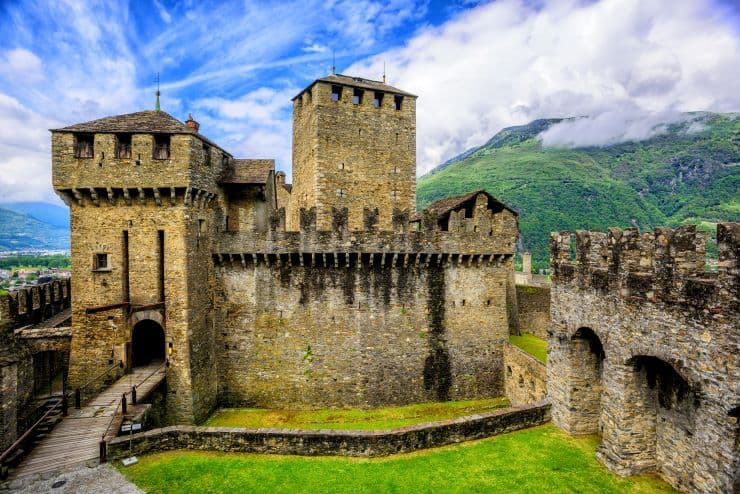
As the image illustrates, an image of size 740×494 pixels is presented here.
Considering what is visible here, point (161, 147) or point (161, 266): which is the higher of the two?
point (161, 147)

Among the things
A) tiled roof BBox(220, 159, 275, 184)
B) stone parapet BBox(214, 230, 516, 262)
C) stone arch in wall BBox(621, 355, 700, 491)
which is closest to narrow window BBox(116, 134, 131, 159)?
tiled roof BBox(220, 159, 275, 184)

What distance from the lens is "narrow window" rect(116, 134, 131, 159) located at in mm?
13992

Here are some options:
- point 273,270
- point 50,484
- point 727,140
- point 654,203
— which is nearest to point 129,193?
point 273,270

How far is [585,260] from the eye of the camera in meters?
10.8

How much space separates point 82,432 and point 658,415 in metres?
15.1

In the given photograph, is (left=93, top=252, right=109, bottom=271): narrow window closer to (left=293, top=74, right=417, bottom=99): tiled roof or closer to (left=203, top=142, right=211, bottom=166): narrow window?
(left=203, top=142, right=211, bottom=166): narrow window

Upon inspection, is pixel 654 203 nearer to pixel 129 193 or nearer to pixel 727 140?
pixel 727 140

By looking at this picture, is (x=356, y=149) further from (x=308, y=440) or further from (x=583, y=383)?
(x=583, y=383)

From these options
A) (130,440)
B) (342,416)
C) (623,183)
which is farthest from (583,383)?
(623,183)

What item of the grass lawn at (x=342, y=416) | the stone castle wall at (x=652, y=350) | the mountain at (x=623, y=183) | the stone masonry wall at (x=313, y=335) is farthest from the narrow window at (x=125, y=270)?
the mountain at (x=623, y=183)

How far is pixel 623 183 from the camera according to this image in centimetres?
8031

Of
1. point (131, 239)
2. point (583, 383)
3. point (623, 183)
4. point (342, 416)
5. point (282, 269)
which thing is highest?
point (623, 183)

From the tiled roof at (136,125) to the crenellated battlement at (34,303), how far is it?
6750 mm

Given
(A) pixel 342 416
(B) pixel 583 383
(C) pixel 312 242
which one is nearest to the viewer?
(B) pixel 583 383
